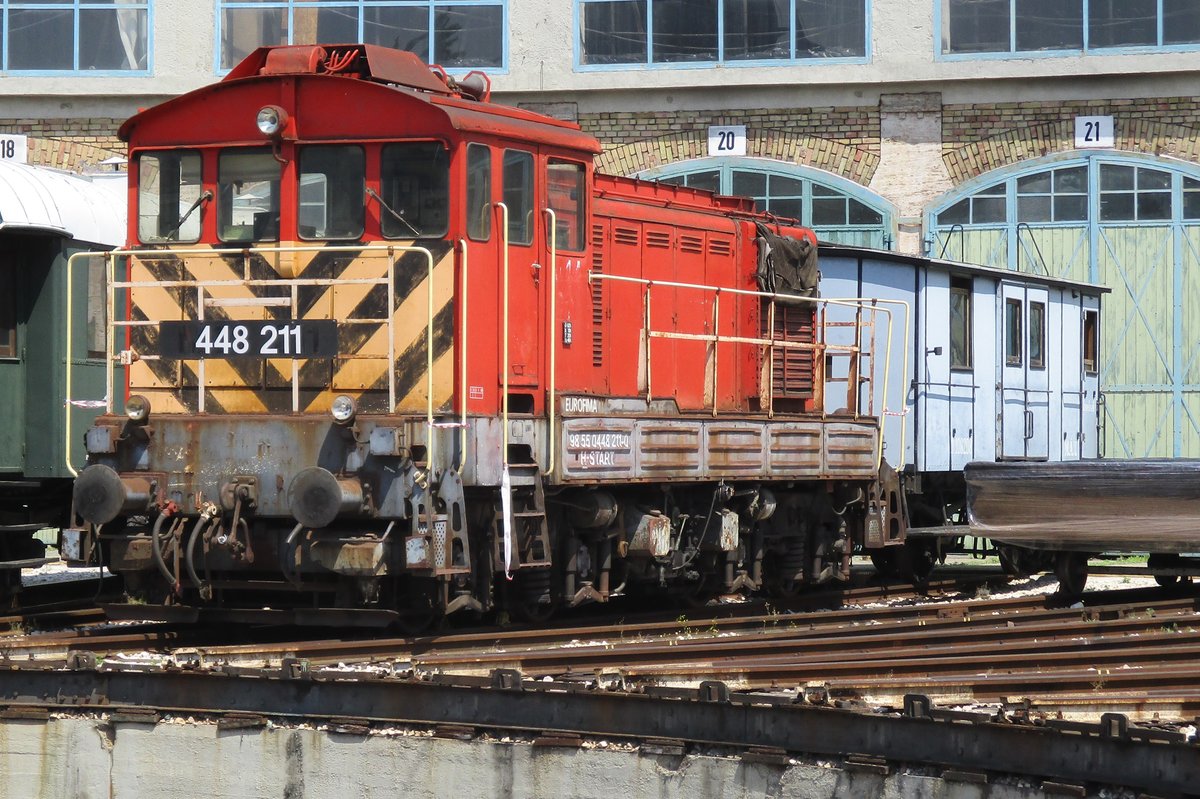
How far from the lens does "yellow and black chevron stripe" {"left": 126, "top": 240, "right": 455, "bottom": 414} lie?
10555 mm

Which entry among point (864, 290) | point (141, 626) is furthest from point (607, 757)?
point (864, 290)

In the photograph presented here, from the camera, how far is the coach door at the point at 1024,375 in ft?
61.3

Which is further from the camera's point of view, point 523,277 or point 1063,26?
point 1063,26

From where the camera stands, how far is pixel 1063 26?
23.0 metres

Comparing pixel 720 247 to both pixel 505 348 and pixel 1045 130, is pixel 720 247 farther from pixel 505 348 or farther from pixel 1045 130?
pixel 1045 130

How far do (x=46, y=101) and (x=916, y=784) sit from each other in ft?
66.8

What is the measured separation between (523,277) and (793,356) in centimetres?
404

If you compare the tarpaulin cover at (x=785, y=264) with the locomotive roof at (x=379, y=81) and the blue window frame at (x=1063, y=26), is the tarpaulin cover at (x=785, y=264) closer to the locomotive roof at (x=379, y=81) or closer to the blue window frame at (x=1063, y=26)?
the locomotive roof at (x=379, y=81)

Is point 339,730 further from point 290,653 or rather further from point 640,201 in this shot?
point 640,201

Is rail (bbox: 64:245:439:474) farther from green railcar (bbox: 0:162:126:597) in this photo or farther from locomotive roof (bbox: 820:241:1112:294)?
locomotive roof (bbox: 820:241:1112:294)

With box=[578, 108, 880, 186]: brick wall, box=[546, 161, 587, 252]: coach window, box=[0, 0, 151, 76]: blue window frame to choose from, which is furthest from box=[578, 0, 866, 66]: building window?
box=[546, 161, 587, 252]: coach window

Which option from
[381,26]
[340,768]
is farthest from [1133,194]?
[340,768]

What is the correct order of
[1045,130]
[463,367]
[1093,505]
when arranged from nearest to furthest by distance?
[463,367] → [1093,505] → [1045,130]

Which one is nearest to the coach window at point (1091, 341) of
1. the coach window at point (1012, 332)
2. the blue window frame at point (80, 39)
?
the coach window at point (1012, 332)
